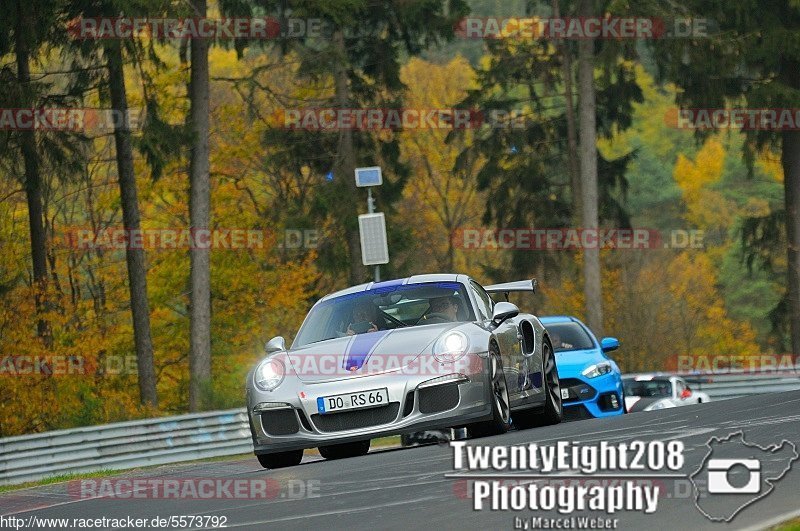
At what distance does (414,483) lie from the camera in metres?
9.30

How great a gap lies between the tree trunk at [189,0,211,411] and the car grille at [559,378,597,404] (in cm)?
1337

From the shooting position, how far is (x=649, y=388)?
90.0ft

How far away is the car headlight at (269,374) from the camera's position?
40.0 ft

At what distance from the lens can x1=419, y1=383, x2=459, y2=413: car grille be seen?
11.7 metres

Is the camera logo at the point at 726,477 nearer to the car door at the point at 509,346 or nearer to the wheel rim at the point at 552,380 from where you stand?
the car door at the point at 509,346

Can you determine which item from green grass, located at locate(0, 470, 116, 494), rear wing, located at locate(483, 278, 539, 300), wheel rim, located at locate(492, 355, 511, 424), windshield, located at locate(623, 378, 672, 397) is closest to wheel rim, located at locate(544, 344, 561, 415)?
rear wing, located at locate(483, 278, 539, 300)

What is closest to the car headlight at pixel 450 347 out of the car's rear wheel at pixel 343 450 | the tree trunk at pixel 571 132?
the car's rear wheel at pixel 343 450

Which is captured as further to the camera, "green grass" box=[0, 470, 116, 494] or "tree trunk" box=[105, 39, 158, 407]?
"tree trunk" box=[105, 39, 158, 407]

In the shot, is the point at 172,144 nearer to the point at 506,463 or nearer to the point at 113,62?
the point at 113,62

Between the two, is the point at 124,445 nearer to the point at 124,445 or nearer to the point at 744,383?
the point at 124,445

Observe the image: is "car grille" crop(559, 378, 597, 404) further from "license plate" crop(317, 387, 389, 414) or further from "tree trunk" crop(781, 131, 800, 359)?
"tree trunk" crop(781, 131, 800, 359)

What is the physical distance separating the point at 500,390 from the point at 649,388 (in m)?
15.5

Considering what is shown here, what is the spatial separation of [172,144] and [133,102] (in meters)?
11.3

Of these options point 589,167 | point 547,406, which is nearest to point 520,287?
point 547,406
